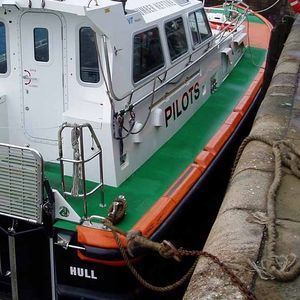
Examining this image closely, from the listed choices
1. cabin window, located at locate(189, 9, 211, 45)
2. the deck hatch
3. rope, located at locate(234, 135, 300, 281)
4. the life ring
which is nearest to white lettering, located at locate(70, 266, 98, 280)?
the deck hatch

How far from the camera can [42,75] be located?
4445mm

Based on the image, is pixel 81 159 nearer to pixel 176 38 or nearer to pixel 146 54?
A: pixel 146 54

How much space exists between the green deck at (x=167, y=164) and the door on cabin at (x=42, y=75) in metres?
0.39

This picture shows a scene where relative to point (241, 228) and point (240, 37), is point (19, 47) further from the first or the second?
point (240, 37)

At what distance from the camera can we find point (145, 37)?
15.5 ft

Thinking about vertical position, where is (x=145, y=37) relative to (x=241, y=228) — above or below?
above

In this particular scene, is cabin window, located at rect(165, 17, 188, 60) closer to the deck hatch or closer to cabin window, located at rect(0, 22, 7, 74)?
cabin window, located at rect(0, 22, 7, 74)

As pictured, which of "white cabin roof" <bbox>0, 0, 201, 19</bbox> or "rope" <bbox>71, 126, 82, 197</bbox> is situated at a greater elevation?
"white cabin roof" <bbox>0, 0, 201, 19</bbox>

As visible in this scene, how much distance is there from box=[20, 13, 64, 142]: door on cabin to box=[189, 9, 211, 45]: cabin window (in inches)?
79.0

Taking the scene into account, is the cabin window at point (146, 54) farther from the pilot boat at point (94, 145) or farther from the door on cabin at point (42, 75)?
the door on cabin at point (42, 75)

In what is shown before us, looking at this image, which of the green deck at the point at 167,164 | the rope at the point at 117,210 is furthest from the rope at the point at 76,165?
the rope at the point at 117,210

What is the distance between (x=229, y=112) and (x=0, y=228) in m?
3.24

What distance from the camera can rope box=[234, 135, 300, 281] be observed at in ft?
7.57

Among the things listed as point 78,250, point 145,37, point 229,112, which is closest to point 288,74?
point 229,112
